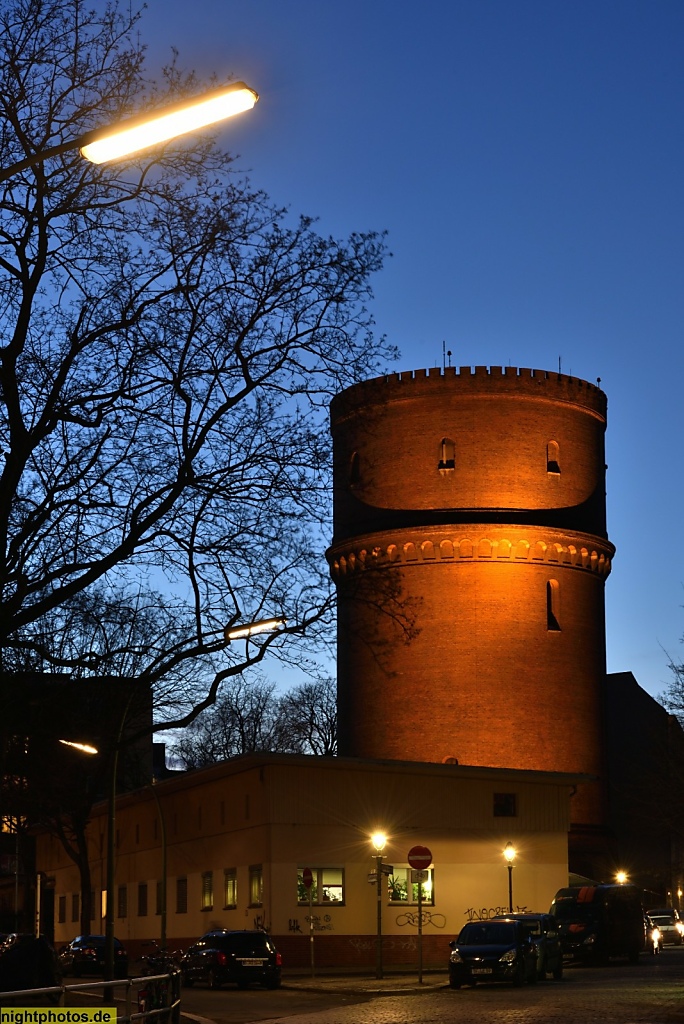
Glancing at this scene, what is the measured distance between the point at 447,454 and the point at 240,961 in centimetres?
2355

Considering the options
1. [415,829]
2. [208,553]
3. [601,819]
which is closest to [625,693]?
[601,819]

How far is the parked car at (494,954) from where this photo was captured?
30422 millimetres

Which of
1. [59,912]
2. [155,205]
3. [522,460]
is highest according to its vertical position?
[522,460]

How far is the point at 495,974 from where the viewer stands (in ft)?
99.7

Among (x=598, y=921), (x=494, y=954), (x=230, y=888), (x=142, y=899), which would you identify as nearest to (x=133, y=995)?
(x=494, y=954)

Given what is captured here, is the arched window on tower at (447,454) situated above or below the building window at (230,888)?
above

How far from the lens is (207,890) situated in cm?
4544

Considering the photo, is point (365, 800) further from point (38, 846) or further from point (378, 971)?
point (38, 846)

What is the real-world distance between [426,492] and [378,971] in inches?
823

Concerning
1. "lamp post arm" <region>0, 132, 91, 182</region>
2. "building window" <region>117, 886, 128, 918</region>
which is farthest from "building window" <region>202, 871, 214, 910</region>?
"lamp post arm" <region>0, 132, 91, 182</region>

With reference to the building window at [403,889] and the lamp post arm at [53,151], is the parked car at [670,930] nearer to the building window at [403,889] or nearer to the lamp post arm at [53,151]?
the building window at [403,889]

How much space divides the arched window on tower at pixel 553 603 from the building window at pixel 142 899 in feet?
54.5

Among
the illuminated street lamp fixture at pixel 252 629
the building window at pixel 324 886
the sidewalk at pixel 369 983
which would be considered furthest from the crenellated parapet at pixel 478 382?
the illuminated street lamp fixture at pixel 252 629

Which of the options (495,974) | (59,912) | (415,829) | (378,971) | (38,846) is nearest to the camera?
(495,974)
